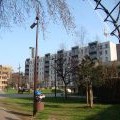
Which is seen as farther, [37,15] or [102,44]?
[102,44]

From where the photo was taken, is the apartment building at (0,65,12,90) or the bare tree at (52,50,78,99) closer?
the bare tree at (52,50,78,99)

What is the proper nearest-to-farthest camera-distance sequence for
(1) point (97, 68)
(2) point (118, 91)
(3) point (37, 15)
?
(3) point (37, 15) < (1) point (97, 68) < (2) point (118, 91)

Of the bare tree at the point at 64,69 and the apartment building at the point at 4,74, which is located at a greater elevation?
the apartment building at the point at 4,74

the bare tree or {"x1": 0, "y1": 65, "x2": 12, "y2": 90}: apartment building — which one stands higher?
{"x1": 0, "y1": 65, "x2": 12, "y2": 90}: apartment building

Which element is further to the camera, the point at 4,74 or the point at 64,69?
the point at 4,74

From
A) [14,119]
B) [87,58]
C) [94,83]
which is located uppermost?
[87,58]

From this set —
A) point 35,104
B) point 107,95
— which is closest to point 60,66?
point 107,95

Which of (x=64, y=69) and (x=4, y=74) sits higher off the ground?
(x=4, y=74)

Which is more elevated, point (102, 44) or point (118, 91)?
point (102, 44)

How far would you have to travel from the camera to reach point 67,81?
177 feet

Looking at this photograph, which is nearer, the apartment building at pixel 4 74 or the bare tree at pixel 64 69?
the bare tree at pixel 64 69

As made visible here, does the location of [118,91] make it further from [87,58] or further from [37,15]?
[37,15]

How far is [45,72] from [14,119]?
16677cm

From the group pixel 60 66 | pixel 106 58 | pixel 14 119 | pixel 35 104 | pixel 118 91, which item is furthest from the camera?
pixel 106 58
